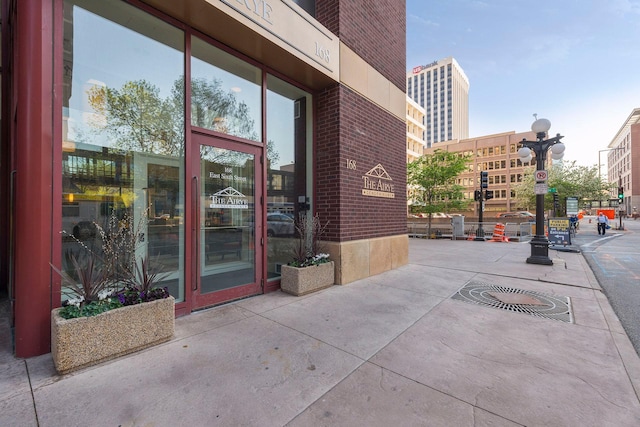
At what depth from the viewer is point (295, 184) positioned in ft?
20.7

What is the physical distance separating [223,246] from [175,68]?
2.88 meters

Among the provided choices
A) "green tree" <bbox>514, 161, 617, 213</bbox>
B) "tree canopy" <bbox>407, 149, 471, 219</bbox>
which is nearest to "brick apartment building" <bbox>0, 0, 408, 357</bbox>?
"tree canopy" <bbox>407, 149, 471, 219</bbox>

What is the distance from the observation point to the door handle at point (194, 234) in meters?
4.37

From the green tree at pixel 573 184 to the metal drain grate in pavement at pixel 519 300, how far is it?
33593 millimetres

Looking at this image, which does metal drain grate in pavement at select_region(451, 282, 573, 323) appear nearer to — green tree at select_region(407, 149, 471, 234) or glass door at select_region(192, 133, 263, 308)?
glass door at select_region(192, 133, 263, 308)

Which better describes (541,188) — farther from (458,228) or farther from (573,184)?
(573,184)

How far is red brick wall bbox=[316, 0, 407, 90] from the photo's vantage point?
6.23 metres

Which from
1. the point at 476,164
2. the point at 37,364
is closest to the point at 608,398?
the point at 37,364

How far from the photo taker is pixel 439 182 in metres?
20.8

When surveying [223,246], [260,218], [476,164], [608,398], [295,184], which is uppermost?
[476,164]

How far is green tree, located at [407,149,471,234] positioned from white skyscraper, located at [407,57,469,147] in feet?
403

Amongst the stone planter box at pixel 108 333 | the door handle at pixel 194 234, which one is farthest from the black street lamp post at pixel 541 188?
the stone planter box at pixel 108 333

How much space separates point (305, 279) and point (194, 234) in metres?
2.07

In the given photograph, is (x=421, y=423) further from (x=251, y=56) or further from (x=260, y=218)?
(x=251, y=56)
